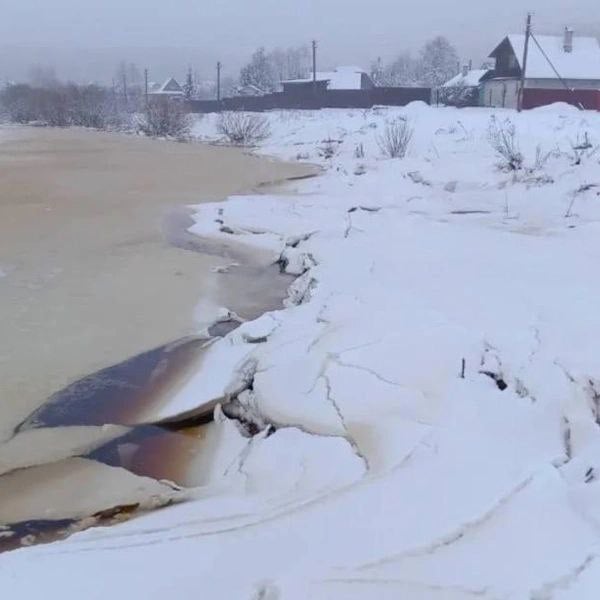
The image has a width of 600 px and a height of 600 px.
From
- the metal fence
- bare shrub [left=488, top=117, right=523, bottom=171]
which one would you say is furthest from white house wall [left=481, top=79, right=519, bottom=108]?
bare shrub [left=488, top=117, right=523, bottom=171]

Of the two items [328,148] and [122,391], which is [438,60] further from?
[122,391]

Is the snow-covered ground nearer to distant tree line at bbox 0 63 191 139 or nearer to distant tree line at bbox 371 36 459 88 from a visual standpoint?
distant tree line at bbox 0 63 191 139

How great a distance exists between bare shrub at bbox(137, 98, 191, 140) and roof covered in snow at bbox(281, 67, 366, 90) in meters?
14.5

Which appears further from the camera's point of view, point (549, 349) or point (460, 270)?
point (460, 270)

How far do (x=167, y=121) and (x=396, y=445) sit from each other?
36.5m

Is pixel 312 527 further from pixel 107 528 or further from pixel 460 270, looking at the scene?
pixel 460 270

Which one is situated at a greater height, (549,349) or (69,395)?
(549,349)

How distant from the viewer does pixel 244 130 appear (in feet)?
106

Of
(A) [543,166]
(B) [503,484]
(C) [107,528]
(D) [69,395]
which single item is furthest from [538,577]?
(A) [543,166]

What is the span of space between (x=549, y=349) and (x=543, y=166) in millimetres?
9805

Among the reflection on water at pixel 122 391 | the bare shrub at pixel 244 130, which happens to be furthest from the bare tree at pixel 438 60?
the reflection on water at pixel 122 391

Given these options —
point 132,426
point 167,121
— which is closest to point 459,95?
point 167,121

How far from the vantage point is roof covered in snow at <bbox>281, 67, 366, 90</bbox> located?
5256 cm

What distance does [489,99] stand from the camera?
4122 cm
